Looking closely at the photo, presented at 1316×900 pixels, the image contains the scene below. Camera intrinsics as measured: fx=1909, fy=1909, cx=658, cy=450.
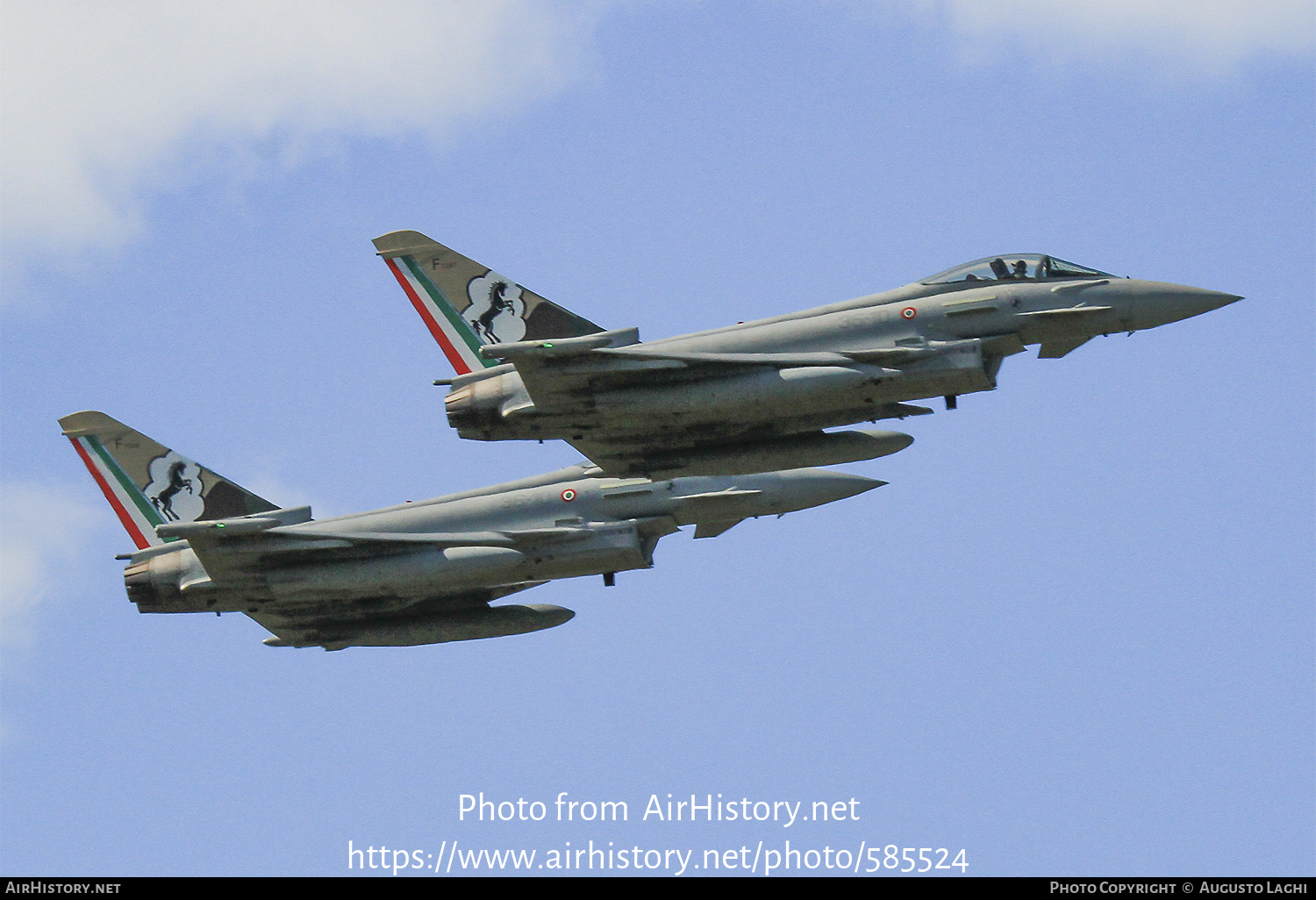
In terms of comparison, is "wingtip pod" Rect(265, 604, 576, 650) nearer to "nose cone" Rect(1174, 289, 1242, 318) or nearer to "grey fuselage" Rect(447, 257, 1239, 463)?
"grey fuselage" Rect(447, 257, 1239, 463)

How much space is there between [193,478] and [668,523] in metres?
9.55

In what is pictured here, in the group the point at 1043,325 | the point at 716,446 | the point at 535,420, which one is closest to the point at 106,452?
the point at 535,420

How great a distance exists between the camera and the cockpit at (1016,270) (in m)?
32.0

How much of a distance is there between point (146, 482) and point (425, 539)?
6.75 metres

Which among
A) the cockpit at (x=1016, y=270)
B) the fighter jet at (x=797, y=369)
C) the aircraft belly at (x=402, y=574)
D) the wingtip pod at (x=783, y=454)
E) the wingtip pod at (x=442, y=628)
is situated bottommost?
the wingtip pod at (x=442, y=628)

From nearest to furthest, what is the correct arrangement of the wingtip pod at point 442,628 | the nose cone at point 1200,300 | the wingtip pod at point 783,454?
the nose cone at point 1200,300, the wingtip pod at point 783,454, the wingtip pod at point 442,628

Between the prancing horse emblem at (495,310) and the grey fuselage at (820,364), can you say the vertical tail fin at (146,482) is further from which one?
the grey fuselage at (820,364)

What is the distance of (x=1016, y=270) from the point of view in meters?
32.2

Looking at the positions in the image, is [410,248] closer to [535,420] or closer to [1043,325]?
[535,420]

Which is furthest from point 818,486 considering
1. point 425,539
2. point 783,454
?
point 425,539

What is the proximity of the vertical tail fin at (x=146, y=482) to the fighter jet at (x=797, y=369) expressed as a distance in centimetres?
647

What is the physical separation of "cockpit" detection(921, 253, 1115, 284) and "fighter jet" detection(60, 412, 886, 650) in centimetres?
533

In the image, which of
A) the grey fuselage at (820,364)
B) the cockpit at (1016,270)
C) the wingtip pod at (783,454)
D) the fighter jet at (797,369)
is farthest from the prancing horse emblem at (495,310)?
the cockpit at (1016,270)
